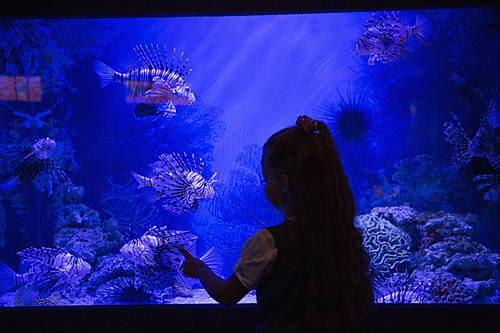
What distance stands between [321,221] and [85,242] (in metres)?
1.46

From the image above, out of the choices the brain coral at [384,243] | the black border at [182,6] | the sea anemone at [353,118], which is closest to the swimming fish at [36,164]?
the black border at [182,6]

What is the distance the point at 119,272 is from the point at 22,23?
5.24ft

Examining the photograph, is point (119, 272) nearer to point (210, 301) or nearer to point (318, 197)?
point (210, 301)

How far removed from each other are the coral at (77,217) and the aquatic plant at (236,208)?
0.69 m

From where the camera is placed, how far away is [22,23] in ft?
7.02

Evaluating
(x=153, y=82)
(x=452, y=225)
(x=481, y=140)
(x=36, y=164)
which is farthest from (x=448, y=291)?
(x=36, y=164)

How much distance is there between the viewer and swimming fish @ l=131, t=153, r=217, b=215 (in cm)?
211

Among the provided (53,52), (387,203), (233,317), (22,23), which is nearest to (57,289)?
(233,317)

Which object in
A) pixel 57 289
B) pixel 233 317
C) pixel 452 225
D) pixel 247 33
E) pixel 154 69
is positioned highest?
pixel 247 33

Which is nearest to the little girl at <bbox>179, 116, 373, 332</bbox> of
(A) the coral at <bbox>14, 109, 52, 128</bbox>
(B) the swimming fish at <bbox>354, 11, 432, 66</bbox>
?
(B) the swimming fish at <bbox>354, 11, 432, 66</bbox>

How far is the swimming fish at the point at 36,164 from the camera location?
6.93 feet

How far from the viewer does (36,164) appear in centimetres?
212

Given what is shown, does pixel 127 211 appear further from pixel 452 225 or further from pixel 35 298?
pixel 452 225

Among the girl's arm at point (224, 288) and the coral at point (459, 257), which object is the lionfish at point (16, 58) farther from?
the coral at point (459, 257)
